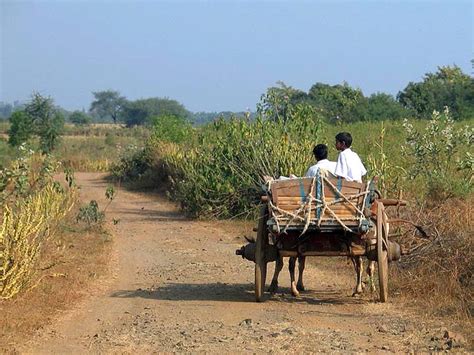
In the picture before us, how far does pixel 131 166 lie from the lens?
33875mm

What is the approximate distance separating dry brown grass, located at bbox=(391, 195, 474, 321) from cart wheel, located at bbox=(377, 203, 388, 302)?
1.61 feet

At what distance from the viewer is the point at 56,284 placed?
1066 cm

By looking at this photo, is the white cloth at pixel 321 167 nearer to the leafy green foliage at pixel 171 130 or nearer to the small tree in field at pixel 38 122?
the leafy green foliage at pixel 171 130

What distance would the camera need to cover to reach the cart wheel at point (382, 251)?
903cm

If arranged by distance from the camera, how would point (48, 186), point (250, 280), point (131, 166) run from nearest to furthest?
point (250, 280)
point (48, 186)
point (131, 166)

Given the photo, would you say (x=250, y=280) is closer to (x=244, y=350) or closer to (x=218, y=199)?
(x=244, y=350)

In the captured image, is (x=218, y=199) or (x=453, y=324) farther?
(x=218, y=199)

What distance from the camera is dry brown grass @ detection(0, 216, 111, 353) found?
27.2 ft

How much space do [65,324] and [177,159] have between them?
17.4 meters

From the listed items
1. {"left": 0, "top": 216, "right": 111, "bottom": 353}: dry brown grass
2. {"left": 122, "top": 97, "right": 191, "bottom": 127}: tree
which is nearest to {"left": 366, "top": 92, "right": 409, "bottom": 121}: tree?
{"left": 0, "top": 216, "right": 111, "bottom": 353}: dry brown grass

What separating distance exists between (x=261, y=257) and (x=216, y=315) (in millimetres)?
887

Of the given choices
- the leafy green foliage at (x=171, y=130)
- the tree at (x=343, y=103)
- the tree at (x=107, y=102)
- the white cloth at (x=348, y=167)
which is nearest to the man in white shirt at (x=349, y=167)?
the white cloth at (x=348, y=167)

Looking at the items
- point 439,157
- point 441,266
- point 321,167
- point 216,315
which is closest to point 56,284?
point 216,315

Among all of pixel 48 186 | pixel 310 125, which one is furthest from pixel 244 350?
pixel 310 125
